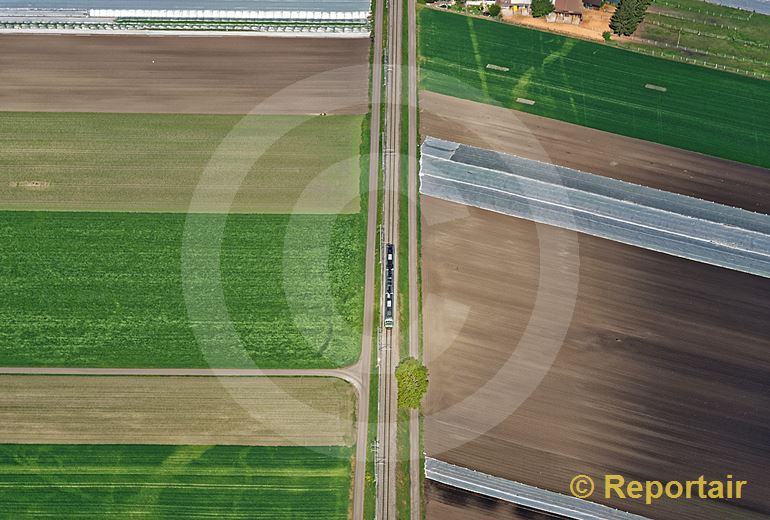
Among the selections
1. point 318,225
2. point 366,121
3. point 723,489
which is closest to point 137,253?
point 318,225

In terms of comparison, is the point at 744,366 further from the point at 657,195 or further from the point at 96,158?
the point at 96,158

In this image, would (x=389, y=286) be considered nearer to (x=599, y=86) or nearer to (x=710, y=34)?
(x=599, y=86)

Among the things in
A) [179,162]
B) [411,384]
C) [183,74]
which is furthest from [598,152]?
[183,74]

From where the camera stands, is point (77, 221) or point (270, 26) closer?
point (77, 221)

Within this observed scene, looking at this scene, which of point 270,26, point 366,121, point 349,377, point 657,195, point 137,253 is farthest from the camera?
point 270,26

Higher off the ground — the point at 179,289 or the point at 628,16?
the point at 628,16

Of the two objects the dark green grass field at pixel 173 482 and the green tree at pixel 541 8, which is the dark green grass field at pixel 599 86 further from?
the dark green grass field at pixel 173 482

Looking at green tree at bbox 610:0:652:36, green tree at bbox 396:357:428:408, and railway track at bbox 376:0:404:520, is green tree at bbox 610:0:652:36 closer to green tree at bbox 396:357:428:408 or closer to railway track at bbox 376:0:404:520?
railway track at bbox 376:0:404:520
